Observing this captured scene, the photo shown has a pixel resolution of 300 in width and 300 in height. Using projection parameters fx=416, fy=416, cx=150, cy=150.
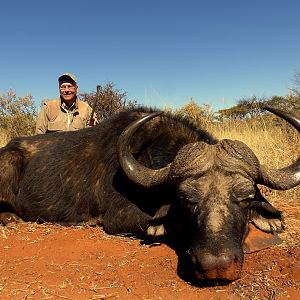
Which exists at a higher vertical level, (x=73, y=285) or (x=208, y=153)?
(x=208, y=153)

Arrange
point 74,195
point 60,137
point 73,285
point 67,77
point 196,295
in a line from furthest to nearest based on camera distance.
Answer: point 67,77
point 60,137
point 74,195
point 73,285
point 196,295

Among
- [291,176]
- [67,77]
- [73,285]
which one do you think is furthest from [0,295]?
[67,77]

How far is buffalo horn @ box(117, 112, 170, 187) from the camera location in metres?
4.18

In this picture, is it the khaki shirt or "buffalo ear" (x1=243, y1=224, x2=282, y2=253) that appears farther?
the khaki shirt

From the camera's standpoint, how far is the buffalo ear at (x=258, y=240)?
4043mm

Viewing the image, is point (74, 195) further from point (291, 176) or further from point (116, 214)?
point (291, 176)

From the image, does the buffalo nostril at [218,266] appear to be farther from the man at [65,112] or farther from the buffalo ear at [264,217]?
the man at [65,112]

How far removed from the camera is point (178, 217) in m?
4.16

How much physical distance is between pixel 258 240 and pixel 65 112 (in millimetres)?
5844

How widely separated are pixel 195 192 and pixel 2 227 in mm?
3229

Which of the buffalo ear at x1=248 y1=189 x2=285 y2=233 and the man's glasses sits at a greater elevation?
the man's glasses

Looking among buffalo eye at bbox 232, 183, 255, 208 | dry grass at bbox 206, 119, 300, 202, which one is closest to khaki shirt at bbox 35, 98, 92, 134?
dry grass at bbox 206, 119, 300, 202

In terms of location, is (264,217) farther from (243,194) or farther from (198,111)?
(198,111)

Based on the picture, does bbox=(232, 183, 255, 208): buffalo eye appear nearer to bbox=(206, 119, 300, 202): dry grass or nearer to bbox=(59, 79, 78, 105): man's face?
bbox=(206, 119, 300, 202): dry grass
